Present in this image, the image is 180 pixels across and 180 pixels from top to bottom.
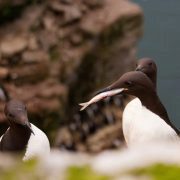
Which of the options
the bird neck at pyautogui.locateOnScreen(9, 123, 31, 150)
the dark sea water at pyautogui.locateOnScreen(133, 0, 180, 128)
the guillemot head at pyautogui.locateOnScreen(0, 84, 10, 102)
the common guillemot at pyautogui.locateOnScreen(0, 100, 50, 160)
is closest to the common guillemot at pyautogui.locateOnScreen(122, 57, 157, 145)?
the common guillemot at pyautogui.locateOnScreen(0, 100, 50, 160)

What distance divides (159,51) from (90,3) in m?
14.6

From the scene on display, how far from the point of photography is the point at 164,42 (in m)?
29.0

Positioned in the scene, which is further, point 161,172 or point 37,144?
point 37,144

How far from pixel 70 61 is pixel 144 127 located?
6774 millimetres

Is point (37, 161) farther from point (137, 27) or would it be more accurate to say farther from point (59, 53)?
point (137, 27)

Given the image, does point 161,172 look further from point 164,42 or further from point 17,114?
point 164,42

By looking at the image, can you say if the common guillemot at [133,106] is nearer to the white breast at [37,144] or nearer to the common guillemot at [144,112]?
the common guillemot at [144,112]

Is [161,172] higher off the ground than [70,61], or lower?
higher

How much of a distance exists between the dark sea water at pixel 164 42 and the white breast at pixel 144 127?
66.1ft

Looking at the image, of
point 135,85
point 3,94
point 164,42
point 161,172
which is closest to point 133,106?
point 135,85

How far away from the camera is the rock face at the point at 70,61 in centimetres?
1180

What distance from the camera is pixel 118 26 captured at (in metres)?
13.6

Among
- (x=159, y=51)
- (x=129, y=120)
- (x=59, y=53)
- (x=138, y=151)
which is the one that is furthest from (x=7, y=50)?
(x=159, y=51)

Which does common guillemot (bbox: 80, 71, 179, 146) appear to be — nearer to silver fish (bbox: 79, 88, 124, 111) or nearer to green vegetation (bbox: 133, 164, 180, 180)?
silver fish (bbox: 79, 88, 124, 111)
